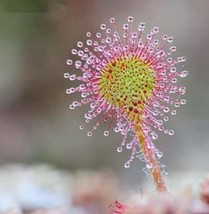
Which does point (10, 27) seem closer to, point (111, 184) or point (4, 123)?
point (4, 123)

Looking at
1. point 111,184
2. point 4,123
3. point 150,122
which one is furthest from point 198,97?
point 150,122

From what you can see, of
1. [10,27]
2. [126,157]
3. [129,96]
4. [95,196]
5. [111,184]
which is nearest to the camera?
[129,96]

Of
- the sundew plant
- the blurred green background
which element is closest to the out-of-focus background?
the blurred green background

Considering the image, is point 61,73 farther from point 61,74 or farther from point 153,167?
point 153,167

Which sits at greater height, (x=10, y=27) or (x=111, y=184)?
(x=10, y=27)

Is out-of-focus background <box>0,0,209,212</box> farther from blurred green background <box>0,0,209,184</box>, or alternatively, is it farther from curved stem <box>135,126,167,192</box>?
curved stem <box>135,126,167,192</box>

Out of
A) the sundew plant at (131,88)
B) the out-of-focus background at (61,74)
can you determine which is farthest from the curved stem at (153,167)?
the out-of-focus background at (61,74)

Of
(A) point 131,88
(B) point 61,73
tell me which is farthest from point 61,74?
(A) point 131,88

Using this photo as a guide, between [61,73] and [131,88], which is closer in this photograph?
[131,88]
